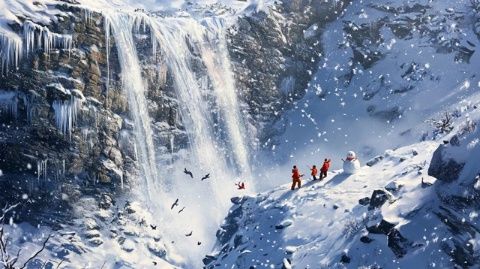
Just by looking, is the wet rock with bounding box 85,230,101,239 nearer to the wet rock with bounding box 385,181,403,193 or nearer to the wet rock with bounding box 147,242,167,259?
the wet rock with bounding box 147,242,167,259

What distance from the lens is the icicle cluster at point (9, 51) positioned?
1102 inches

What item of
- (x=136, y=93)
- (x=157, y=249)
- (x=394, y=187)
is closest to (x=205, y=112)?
(x=136, y=93)

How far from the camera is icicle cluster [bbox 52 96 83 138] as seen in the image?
99.6 ft

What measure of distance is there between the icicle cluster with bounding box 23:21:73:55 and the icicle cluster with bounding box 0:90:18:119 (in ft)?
8.38

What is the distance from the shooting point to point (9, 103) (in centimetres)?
2912

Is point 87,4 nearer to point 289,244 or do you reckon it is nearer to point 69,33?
point 69,33

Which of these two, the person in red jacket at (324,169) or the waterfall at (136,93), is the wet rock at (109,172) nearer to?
the waterfall at (136,93)

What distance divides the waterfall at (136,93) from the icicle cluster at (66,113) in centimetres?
340

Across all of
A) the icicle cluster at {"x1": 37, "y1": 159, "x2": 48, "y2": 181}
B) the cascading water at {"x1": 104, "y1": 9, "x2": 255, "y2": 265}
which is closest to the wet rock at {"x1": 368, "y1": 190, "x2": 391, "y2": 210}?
the cascading water at {"x1": 104, "y1": 9, "x2": 255, "y2": 265}

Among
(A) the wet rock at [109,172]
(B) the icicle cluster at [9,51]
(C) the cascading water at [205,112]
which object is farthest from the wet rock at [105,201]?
(B) the icicle cluster at [9,51]

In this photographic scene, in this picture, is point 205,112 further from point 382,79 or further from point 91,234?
point 382,79

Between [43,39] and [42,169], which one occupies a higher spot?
[43,39]

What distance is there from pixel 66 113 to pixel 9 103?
120 inches

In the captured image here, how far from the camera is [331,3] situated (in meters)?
43.2
